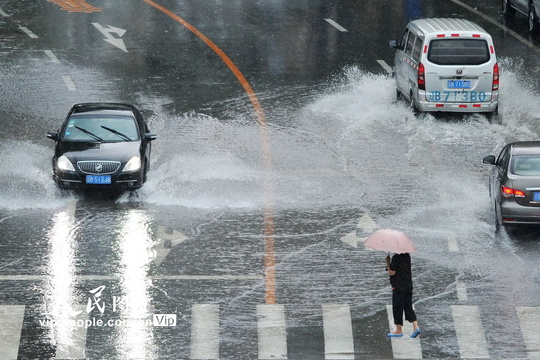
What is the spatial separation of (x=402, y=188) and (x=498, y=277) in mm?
5106

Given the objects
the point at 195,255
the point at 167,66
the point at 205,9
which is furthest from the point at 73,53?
the point at 195,255

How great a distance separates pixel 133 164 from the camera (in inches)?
893

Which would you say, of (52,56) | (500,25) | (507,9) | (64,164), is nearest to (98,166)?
(64,164)

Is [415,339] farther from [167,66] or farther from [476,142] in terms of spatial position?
[167,66]

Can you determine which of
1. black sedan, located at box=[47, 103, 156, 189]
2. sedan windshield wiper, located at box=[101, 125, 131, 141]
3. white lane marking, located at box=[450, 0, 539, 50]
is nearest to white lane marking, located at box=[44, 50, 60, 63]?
black sedan, located at box=[47, 103, 156, 189]

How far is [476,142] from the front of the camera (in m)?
26.3

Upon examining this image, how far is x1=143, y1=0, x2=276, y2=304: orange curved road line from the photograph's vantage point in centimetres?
1834

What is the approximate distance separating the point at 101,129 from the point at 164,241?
14.3ft

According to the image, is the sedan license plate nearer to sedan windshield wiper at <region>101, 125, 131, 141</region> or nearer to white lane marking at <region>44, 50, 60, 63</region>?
sedan windshield wiper at <region>101, 125, 131, 141</region>

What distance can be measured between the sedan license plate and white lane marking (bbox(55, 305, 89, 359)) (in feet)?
18.1

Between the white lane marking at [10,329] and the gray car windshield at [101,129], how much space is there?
22.5 feet

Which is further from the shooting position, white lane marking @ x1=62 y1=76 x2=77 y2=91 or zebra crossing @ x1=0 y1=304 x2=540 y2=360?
white lane marking @ x1=62 y1=76 x2=77 y2=91

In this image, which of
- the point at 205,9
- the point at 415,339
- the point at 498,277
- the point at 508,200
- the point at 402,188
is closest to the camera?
the point at 415,339

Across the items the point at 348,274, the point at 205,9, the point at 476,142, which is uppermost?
the point at 348,274
